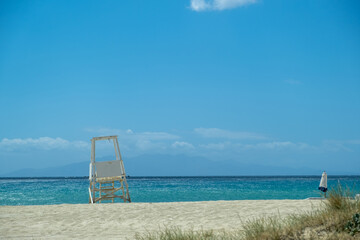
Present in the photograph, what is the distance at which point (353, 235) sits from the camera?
473cm

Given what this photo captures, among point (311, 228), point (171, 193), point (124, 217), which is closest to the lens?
point (311, 228)

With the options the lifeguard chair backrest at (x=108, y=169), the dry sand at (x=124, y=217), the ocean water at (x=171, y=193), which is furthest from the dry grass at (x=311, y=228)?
the lifeguard chair backrest at (x=108, y=169)

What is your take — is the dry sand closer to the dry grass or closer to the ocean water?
the dry grass

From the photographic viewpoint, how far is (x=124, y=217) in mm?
8469

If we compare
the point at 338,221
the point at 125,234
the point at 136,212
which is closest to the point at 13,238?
the point at 125,234

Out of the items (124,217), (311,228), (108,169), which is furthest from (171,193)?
(311,228)

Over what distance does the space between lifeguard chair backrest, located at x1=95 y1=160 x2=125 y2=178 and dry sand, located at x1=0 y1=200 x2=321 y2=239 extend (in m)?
2.05

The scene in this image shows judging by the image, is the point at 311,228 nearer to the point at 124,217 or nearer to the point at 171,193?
the point at 124,217

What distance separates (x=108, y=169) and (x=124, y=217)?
4018 mm

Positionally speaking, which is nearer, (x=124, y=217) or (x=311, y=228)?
(x=311, y=228)

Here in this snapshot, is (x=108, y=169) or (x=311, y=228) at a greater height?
(x=108, y=169)

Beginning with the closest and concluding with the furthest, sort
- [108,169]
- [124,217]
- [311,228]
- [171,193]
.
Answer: [311,228], [124,217], [108,169], [171,193]

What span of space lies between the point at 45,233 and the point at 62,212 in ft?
7.30

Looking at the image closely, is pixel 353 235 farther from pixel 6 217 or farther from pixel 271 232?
pixel 6 217
